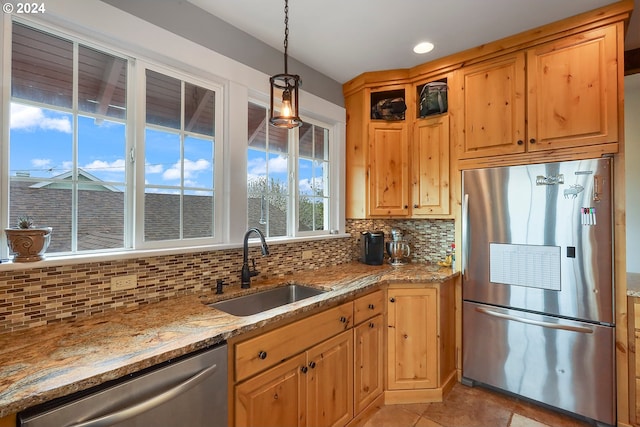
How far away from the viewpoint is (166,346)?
104cm

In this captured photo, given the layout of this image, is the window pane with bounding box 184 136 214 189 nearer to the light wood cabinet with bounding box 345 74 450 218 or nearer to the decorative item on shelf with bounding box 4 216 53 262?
the decorative item on shelf with bounding box 4 216 53 262

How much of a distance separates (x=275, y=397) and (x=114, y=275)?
0.97 m

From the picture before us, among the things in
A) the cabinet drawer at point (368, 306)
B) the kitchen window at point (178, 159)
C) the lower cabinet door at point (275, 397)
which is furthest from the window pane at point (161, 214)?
the cabinet drawer at point (368, 306)

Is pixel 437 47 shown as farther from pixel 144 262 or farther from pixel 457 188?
pixel 144 262

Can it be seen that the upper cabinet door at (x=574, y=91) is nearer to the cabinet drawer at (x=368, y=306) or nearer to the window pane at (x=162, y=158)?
the cabinet drawer at (x=368, y=306)

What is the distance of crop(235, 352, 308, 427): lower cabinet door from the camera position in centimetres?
124

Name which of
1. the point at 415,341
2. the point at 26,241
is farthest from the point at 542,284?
the point at 26,241

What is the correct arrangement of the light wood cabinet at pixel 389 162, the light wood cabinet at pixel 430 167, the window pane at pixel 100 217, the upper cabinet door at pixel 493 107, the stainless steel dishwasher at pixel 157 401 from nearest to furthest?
the stainless steel dishwasher at pixel 157 401, the window pane at pixel 100 217, the upper cabinet door at pixel 493 107, the light wood cabinet at pixel 430 167, the light wood cabinet at pixel 389 162

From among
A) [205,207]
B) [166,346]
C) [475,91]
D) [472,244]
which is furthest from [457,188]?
[166,346]

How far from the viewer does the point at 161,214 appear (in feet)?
5.50

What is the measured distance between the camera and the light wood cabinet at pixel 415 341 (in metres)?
2.12

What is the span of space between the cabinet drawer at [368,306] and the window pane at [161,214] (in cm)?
118

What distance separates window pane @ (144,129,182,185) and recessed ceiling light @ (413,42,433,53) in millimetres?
1840

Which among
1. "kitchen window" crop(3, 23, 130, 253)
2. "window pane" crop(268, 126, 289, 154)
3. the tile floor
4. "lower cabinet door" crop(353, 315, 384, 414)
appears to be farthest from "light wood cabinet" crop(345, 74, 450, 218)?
"kitchen window" crop(3, 23, 130, 253)
